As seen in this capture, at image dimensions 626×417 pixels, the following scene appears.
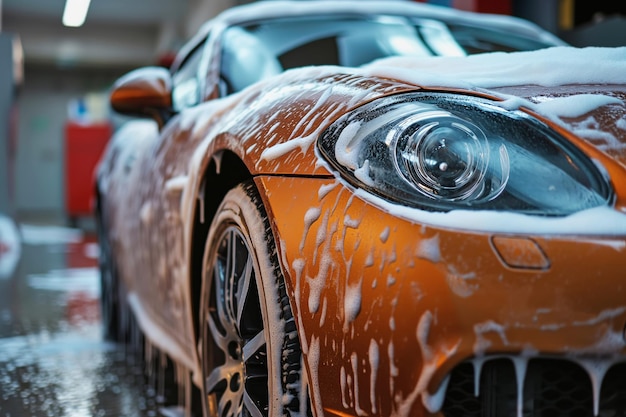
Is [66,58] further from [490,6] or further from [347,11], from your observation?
[347,11]

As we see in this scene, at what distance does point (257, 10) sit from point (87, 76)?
75.6 ft

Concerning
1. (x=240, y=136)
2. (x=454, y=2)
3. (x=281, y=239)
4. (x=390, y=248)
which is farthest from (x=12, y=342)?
(x=454, y=2)

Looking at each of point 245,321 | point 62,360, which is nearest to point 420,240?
point 245,321

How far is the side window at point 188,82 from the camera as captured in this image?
8.73ft

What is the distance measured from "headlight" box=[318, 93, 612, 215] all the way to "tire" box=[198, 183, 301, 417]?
243mm

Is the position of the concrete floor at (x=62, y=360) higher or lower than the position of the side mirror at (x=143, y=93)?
lower

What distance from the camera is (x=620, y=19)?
5367 mm

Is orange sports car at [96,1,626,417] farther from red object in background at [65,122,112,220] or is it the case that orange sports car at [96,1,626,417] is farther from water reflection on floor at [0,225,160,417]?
red object in background at [65,122,112,220]

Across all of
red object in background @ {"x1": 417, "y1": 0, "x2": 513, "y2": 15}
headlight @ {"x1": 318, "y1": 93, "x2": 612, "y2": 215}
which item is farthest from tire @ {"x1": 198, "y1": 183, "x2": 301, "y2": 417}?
red object in background @ {"x1": 417, "y1": 0, "x2": 513, "y2": 15}

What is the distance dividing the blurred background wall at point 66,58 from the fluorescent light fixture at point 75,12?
0.54 feet

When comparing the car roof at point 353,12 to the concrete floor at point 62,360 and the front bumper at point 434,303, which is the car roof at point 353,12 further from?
the front bumper at point 434,303

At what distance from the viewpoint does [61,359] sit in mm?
3203

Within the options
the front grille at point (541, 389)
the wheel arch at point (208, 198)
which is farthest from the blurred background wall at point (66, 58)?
the front grille at point (541, 389)

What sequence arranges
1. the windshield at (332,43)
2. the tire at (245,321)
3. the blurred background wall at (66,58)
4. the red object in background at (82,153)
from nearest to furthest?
1. the tire at (245,321)
2. the windshield at (332,43)
3. the red object in background at (82,153)
4. the blurred background wall at (66,58)
